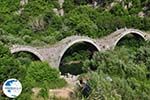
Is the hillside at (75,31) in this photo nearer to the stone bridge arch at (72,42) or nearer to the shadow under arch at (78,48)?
the shadow under arch at (78,48)

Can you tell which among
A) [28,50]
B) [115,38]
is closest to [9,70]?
[28,50]

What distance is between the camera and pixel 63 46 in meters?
50.3

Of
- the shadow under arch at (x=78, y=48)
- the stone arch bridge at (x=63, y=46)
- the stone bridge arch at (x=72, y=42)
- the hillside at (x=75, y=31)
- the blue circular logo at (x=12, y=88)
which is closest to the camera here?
the blue circular logo at (x=12, y=88)

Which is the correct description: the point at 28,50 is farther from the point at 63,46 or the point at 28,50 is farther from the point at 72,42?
the point at 72,42

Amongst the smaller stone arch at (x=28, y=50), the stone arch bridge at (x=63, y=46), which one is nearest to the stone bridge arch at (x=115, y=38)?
the stone arch bridge at (x=63, y=46)

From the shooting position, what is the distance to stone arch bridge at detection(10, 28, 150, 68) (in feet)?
156

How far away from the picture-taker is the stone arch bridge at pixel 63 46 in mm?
47406

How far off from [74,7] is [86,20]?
814 cm

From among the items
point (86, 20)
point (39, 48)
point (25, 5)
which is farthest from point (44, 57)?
point (25, 5)

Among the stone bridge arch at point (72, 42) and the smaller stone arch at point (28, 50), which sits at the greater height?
the stone bridge arch at point (72, 42)

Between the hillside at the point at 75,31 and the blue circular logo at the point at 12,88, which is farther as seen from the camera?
the hillside at the point at 75,31

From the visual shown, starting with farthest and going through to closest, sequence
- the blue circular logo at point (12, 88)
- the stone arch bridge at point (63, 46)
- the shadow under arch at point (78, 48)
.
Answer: the shadow under arch at point (78, 48), the stone arch bridge at point (63, 46), the blue circular logo at point (12, 88)

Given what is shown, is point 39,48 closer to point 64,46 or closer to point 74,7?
point 64,46

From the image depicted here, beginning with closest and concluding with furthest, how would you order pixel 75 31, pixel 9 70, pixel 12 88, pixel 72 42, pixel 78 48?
pixel 12 88
pixel 9 70
pixel 72 42
pixel 78 48
pixel 75 31
